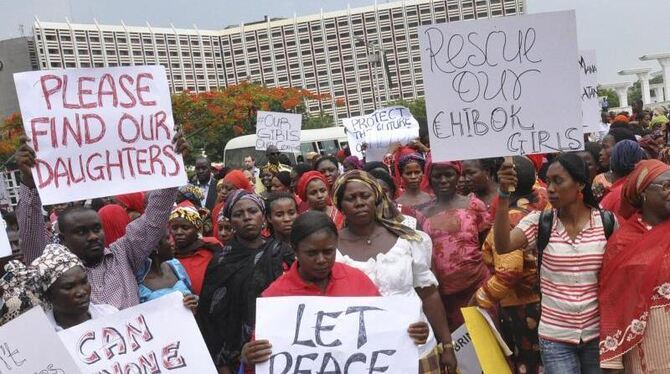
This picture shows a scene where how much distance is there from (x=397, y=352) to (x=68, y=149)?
6.03 feet

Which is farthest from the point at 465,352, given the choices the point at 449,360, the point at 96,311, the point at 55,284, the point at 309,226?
the point at 55,284

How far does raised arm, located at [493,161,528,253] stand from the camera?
4.05 meters

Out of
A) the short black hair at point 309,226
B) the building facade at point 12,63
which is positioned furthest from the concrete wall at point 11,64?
the short black hair at point 309,226

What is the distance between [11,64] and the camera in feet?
263

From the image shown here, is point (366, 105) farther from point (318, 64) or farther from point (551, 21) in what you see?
point (551, 21)

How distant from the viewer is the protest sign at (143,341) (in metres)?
3.57

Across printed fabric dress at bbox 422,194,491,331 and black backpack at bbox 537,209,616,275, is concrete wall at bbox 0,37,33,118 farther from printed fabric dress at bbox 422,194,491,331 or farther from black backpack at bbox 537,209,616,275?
black backpack at bbox 537,209,616,275

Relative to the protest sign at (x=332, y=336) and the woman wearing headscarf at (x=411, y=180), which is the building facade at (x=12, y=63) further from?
→ the protest sign at (x=332, y=336)

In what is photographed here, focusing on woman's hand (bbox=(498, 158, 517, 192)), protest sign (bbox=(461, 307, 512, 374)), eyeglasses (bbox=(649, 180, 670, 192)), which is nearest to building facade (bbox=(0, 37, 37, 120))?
protest sign (bbox=(461, 307, 512, 374))

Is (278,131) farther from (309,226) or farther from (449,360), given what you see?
(309,226)

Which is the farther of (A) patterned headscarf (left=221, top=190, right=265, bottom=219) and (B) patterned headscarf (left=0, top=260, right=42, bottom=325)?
(A) patterned headscarf (left=221, top=190, right=265, bottom=219)

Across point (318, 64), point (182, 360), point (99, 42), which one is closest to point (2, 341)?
point (182, 360)

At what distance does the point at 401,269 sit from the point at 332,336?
0.66 m

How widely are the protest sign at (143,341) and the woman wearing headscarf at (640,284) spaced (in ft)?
5.86
